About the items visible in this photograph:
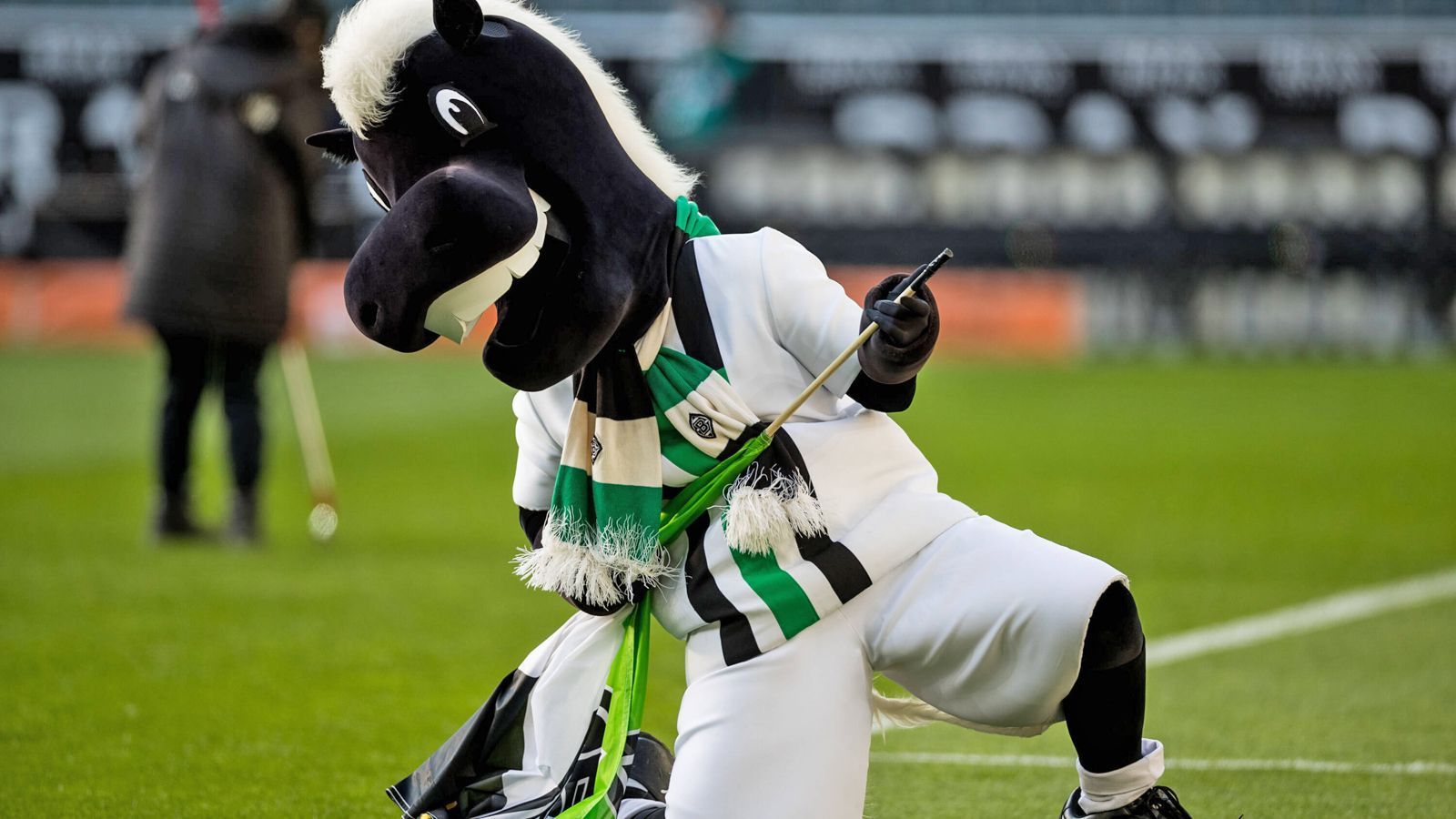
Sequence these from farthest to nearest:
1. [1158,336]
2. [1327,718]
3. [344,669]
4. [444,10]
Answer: [1158,336] < [344,669] < [1327,718] < [444,10]

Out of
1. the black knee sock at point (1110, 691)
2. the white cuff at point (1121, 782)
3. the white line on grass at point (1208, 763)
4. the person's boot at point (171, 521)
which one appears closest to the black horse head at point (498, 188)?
the black knee sock at point (1110, 691)

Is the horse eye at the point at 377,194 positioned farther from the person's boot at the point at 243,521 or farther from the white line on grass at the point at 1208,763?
the person's boot at the point at 243,521

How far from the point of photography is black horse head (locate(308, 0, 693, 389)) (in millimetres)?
2582

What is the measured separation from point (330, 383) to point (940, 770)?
1099 cm

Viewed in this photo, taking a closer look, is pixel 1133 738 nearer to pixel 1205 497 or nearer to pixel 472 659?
pixel 472 659

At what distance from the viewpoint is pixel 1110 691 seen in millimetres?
2729

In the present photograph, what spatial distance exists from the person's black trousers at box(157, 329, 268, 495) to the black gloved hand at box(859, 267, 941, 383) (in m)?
4.65

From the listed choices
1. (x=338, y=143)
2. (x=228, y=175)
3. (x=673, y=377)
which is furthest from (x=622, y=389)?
(x=228, y=175)

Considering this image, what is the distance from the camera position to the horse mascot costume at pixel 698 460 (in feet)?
8.68

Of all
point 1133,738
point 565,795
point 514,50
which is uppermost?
point 514,50

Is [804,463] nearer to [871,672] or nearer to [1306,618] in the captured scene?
[871,672]

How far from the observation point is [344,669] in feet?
15.9

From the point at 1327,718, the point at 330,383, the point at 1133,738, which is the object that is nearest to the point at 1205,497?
the point at 1327,718

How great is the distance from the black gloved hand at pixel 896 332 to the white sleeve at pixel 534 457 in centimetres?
59
